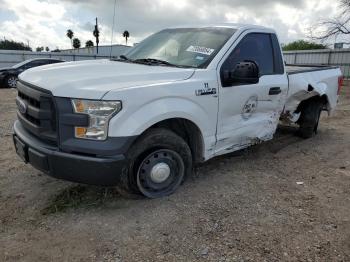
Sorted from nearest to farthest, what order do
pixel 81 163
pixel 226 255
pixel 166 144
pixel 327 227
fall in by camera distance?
pixel 226 255 → pixel 81 163 → pixel 327 227 → pixel 166 144

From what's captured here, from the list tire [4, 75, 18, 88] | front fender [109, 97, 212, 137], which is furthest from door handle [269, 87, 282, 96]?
tire [4, 75, 18, 88]

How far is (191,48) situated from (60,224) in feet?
8.00

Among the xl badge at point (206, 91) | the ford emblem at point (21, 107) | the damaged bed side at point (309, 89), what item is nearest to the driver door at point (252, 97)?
the xl badge at point (206, 91)

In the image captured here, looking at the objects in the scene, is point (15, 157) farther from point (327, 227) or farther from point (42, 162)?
point (327, 227)

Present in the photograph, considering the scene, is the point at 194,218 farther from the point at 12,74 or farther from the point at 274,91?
the point at 12,74

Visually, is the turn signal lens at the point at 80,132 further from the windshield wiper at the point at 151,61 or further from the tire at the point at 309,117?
the tire at the point at 309,117

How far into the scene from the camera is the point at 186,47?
4.46m

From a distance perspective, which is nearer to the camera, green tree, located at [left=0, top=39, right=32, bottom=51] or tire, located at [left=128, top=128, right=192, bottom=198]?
tire, located at [left=128, top=128, right=192, bottom=198]

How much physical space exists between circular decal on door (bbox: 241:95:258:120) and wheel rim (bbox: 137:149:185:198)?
1.15m

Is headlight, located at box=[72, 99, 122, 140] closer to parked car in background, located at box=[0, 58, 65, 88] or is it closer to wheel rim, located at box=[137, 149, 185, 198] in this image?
wheel rim, located at box=[137, 149, 185, 198]

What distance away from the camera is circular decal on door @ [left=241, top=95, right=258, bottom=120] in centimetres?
456

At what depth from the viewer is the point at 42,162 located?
11.1 ft

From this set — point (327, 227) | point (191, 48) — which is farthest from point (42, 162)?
point (327, 227)

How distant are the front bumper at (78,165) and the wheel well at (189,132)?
0.78 m
